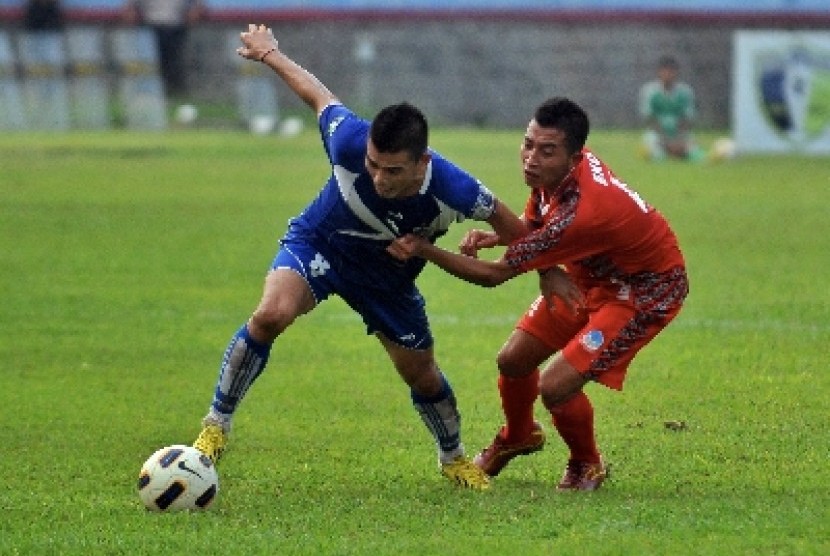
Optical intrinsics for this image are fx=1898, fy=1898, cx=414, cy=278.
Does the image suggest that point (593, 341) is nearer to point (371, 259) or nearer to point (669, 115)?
point (371, 259)

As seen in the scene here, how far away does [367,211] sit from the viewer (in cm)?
848

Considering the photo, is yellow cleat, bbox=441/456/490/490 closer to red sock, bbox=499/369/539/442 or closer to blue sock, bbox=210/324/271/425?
red sock, bbox=499/369/539/442

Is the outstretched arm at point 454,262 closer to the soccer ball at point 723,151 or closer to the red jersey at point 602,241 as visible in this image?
the red jersey at point 602,241

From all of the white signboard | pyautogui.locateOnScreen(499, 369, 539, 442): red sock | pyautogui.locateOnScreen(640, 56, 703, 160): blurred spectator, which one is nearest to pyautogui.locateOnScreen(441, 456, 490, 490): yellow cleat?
pyautogui.locateOnScreen(499, 369, 539, 442): red sock

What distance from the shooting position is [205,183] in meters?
28.0

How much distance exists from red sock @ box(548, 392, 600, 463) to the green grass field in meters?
0.20

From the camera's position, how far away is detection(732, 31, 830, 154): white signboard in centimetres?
3600

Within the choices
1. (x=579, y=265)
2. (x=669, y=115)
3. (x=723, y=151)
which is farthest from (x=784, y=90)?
(x=579, y=265)

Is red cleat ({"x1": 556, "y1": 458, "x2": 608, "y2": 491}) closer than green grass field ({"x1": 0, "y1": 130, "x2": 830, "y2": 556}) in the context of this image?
No

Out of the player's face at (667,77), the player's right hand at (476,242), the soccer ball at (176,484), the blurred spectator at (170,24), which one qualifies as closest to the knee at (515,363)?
the player's right hand at (476,242)

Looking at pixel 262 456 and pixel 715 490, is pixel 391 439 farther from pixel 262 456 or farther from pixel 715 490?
pixel 715 490

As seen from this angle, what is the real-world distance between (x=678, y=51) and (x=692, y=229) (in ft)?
88.2

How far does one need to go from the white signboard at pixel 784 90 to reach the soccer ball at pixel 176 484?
96.2ft

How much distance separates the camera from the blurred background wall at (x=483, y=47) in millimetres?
48281
